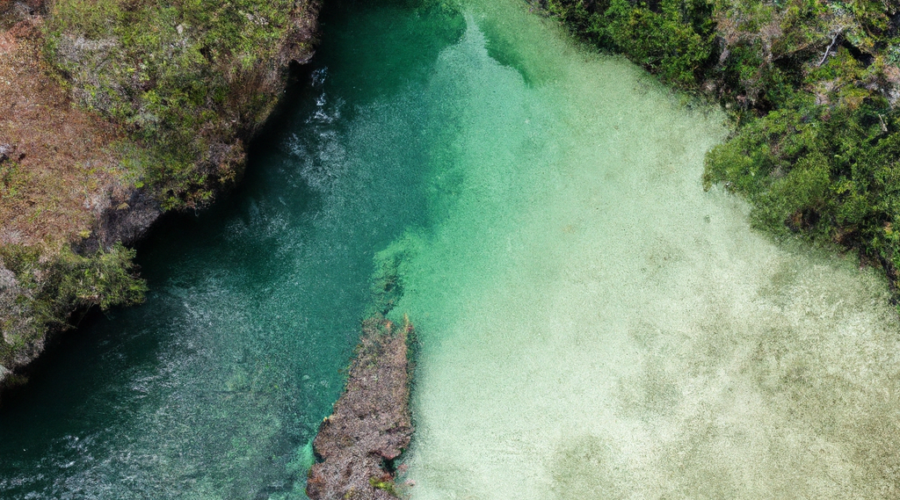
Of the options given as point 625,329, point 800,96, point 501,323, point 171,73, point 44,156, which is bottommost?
point 44,156

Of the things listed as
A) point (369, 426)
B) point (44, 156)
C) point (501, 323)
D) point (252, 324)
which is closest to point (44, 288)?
point (44, 156)

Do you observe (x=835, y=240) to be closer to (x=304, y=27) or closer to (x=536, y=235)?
(x=536, y=235)

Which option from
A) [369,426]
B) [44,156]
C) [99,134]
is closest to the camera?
[44,156]

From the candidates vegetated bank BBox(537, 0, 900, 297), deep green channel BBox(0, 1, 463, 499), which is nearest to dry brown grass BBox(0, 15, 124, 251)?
deep green channel BBox(0, 1, 463, 499)

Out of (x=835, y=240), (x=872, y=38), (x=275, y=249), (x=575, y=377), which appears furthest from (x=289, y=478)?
(x=872, y=38)

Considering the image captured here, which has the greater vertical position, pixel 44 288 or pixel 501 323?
pixel 501 323

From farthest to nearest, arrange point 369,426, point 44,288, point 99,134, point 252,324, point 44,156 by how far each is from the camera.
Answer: point 252,324 < point 369,426 < point 99,134 < point 44,156 < point 44,288

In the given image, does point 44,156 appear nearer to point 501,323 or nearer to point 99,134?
point 99,134
